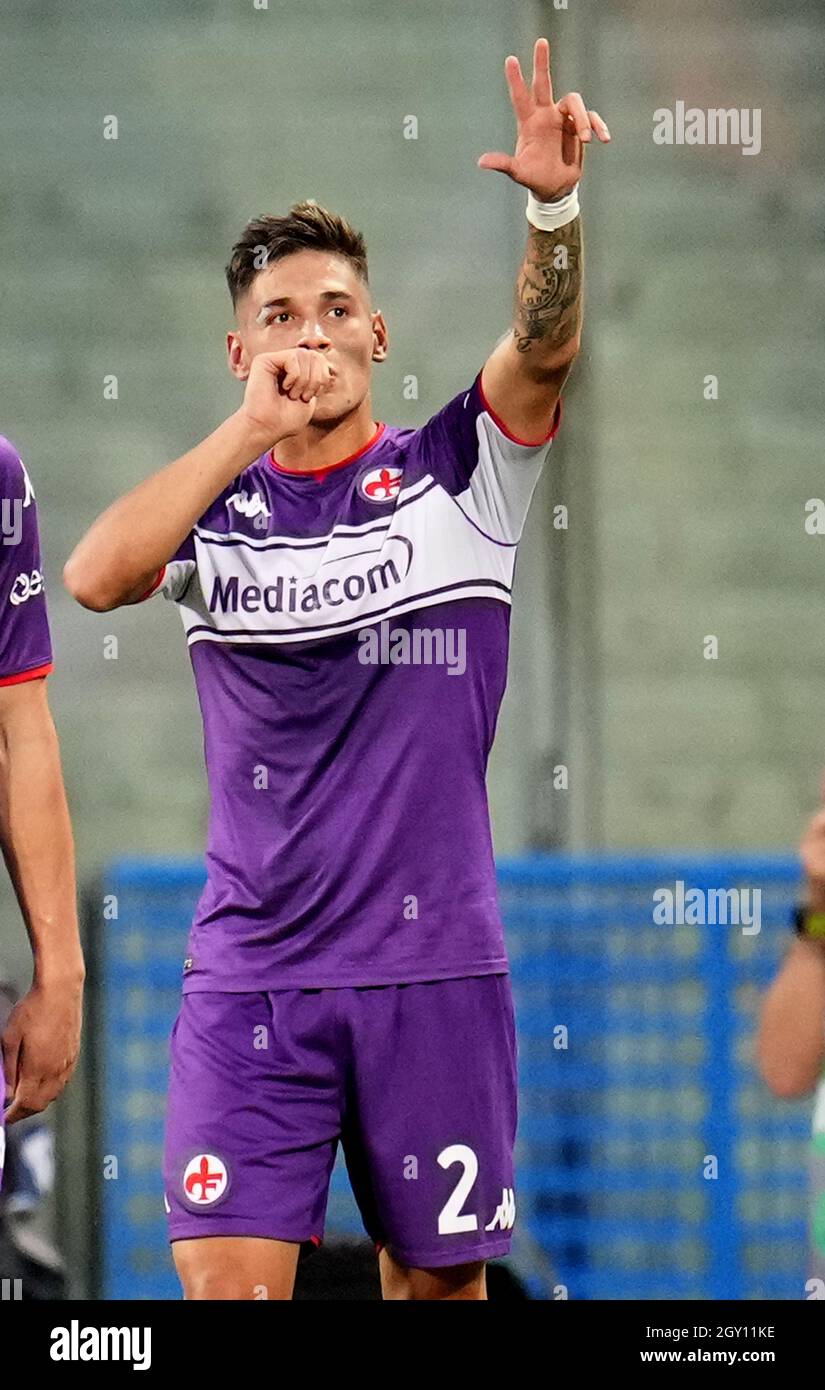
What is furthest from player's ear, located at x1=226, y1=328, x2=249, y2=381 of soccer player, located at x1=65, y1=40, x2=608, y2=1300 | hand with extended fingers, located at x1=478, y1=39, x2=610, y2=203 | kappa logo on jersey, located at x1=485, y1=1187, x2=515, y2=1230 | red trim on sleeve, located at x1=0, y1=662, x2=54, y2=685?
kappa logo on jersey, located at x1=485, y1=1187, x2=515, y2=1230

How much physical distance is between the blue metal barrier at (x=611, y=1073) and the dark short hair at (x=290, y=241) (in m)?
1.66

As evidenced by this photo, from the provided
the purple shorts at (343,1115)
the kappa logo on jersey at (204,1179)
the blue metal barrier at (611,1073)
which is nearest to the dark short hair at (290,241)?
the purple shorts at (343,1115)

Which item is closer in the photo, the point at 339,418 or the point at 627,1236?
the point at 339,418

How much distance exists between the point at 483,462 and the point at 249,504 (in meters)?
0.37

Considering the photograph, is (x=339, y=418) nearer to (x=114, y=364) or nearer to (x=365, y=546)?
(x=365, y=546)

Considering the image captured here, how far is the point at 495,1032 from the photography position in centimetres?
287

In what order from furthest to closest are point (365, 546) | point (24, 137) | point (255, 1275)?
point (24, 137) < point (365, 546) < point (255, 1275)

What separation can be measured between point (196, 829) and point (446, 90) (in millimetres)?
1735

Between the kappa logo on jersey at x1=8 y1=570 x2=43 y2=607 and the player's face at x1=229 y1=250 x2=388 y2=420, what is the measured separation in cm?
59

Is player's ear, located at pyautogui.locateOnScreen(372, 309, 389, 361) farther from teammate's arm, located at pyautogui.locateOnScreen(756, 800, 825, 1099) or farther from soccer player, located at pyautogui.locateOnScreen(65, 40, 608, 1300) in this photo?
teammate's arm, located at pyautogui.locateOnScreen(756, 800, 825, 1099)

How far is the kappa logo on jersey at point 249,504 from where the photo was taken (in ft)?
9.91

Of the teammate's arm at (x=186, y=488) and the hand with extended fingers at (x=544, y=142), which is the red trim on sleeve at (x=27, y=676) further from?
the hand with extended fingers at (x=544, y=142)

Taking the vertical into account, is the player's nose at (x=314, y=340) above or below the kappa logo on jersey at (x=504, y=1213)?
above

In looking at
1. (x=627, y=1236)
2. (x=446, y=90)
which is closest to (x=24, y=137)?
(x=446, y=90)
